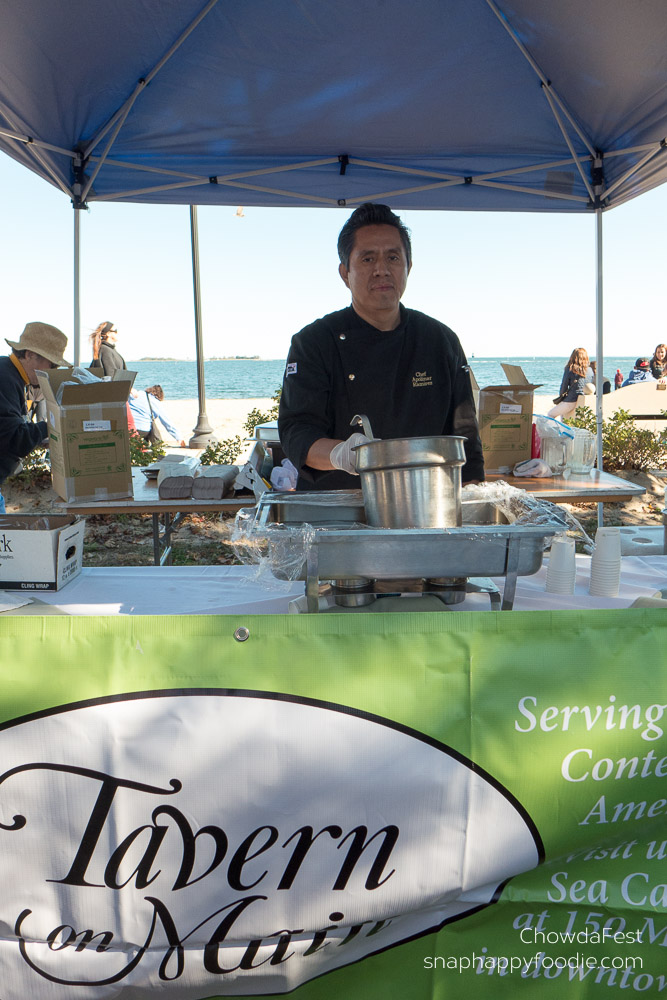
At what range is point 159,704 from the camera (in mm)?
899

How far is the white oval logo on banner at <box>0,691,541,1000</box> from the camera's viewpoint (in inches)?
35.2

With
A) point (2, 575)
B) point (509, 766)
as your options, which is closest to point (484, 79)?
point (2, 575)

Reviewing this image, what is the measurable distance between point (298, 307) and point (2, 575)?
50.0m

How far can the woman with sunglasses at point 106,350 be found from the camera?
607 centimetres

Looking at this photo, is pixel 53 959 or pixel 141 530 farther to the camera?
pixel 141 530

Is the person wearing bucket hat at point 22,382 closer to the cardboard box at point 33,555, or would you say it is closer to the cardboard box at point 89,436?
the cardboard box at point 89,436

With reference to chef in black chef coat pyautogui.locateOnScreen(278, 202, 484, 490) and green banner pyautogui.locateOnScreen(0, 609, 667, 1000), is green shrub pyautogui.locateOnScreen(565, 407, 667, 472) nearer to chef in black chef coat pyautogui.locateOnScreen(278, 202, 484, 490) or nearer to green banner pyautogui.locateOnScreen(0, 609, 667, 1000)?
chef in black chef coat pyautogui.locateOnScreen(278, 202, 484, 490)

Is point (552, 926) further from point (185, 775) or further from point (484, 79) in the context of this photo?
point (484, 79)

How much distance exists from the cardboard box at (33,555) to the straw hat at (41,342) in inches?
82.3

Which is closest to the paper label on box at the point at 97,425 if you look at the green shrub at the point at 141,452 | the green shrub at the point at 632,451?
the green shrub at the point at 141,452

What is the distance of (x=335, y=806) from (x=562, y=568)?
0.76m

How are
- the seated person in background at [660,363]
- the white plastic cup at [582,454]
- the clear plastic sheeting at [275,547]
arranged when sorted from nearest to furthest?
1. the clear plastic sheeting at [275,547]
2. the white plastic cup at [582,454]
3. the seated person in background at [660,363]

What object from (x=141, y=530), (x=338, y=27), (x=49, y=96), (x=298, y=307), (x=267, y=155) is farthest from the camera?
(x=298, y=307)

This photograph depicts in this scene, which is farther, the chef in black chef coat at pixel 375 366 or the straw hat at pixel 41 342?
the straw hat at pixel 41 342
